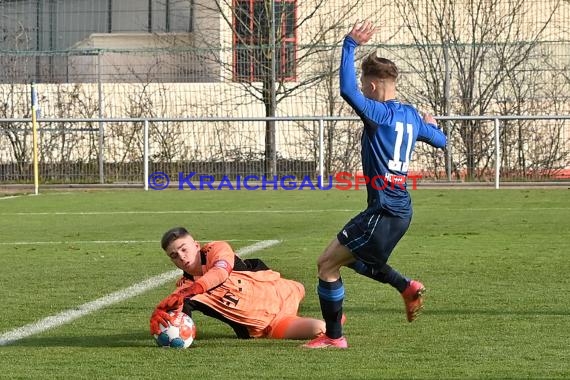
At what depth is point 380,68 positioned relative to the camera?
265 inches

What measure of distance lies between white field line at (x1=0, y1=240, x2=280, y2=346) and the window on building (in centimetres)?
1548

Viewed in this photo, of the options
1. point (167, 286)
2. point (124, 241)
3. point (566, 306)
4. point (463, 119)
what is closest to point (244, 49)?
point (463, 119)

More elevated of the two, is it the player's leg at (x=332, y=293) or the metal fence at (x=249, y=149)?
the metal fence at (x=249, y=149)

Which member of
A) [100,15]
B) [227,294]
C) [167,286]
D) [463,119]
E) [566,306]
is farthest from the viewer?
[100,15]

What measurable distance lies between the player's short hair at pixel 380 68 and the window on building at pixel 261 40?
18.5m

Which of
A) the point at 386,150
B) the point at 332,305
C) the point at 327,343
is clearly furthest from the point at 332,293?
the point at 386,150

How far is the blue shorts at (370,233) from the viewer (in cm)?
672

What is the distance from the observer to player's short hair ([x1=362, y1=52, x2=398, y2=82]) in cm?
670

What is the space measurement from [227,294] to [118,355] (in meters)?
0.82

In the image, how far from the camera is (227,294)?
23.2ft

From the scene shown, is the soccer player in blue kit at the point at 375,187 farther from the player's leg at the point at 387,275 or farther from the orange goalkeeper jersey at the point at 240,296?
the orange goalkeeper jersey at the point at 240,296

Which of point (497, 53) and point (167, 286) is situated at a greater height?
point (497, 53)

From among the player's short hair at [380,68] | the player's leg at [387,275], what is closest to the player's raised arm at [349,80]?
the player's short hair at [380,68]

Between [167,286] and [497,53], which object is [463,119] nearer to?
[497,53]
